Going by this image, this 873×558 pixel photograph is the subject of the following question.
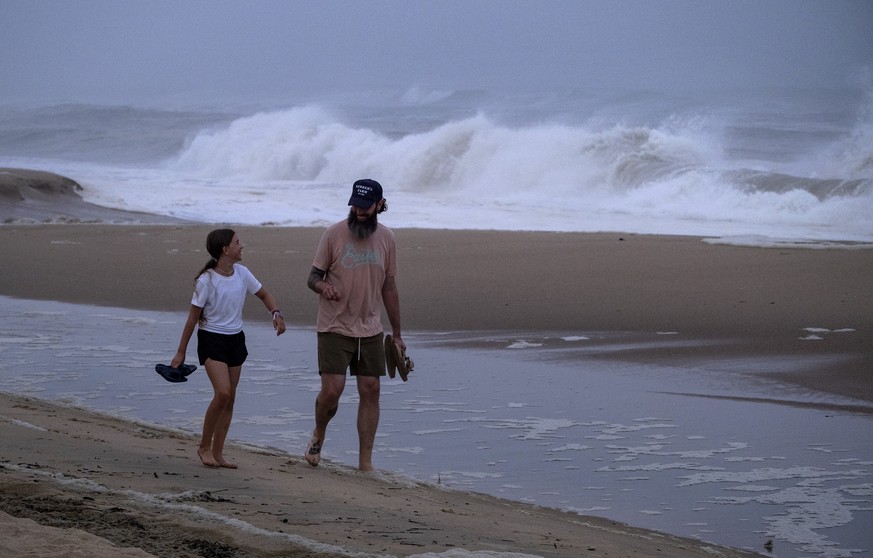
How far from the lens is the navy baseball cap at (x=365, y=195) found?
5.44 metres

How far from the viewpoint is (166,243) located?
1535cm

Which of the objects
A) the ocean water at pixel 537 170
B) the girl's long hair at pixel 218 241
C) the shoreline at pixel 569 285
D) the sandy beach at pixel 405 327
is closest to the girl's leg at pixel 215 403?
the sandy beach at pixel 405 327

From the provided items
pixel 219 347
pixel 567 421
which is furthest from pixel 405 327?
pixel 219 347

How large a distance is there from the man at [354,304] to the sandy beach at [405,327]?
0.96 feet

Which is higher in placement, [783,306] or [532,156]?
[532,156]

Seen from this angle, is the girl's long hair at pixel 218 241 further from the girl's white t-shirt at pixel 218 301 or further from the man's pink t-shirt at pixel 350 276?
the man's pink t-shirt at pixel 350 276

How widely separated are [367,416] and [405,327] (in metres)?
4.38

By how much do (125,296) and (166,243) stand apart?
12.3 feet

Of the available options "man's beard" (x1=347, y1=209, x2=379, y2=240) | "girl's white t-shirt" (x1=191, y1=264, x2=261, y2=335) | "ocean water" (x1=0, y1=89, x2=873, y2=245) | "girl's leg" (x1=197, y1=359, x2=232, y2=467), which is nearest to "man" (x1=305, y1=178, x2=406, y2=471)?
"man's beard" (x1=347, y1=209, x2=379, y2=240)

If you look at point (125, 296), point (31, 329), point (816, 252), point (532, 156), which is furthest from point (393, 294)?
point (532, 156)

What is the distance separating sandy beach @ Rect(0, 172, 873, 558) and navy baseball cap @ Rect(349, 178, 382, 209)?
126cm

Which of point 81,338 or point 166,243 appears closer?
point 81,338

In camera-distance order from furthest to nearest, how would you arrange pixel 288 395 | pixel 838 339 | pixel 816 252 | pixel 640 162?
1. pixel 640 162
2. pixel 816 252
3. pixel 838 339
4. pixel 288 395

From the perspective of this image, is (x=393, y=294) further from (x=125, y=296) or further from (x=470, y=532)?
(x=125, y=296)
